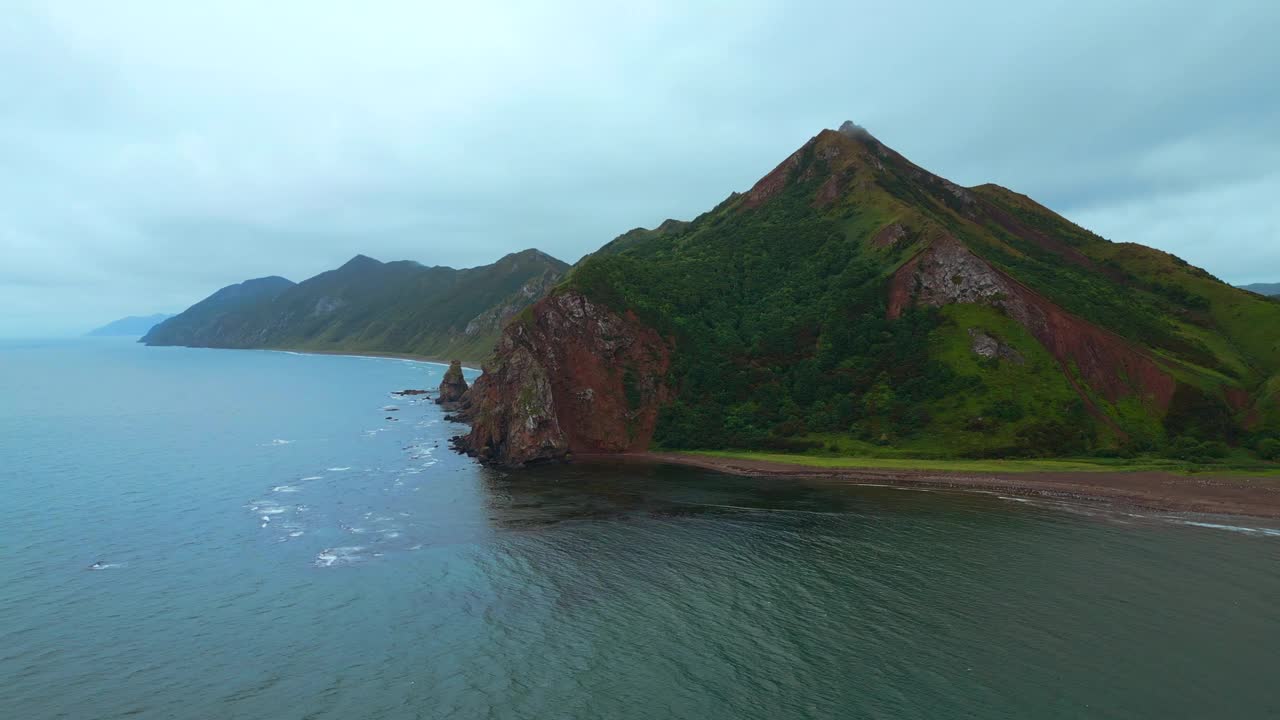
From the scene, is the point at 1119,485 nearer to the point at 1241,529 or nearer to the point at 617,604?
the point at 1241,529

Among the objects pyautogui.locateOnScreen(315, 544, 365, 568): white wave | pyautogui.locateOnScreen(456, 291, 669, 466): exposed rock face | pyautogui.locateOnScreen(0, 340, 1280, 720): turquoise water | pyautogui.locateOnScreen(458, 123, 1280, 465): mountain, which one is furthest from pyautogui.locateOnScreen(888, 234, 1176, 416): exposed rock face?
pyautogui.locateOnScreen(315, 544, 365, 568): white wave

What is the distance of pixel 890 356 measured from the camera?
4641 inches

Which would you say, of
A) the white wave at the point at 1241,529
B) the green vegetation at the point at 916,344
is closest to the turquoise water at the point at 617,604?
the white wave at the point at 1241,529

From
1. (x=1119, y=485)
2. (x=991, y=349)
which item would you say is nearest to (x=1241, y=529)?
(x=1119, y=485)

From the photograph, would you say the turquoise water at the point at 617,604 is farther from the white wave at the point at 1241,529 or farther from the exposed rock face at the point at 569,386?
the exposed rock face at the point at 569,386

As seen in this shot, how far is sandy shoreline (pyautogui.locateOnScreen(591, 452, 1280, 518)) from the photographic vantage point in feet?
234

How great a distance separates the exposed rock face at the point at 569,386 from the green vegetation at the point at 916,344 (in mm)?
5135

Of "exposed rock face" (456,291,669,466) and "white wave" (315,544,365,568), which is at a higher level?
"exposed rock face" (456,291,669,466)

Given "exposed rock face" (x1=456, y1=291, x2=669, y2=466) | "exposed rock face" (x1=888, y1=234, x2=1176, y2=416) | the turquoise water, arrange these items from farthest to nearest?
"exposed rock face" (x1=456, y1=291, x2=669, y2=466)
"exposed rock face" (x1=888, y1=234, x2=1176, y2=416)
the turquoise water

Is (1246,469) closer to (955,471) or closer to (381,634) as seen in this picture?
(955,471)

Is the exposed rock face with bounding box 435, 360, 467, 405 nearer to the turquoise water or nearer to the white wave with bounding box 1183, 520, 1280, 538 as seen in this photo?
the turquoise water

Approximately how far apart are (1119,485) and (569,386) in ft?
295

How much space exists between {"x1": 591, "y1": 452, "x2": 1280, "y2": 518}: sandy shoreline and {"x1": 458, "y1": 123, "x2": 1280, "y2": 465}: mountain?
1062cm

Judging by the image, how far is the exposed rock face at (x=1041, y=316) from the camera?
104 m
